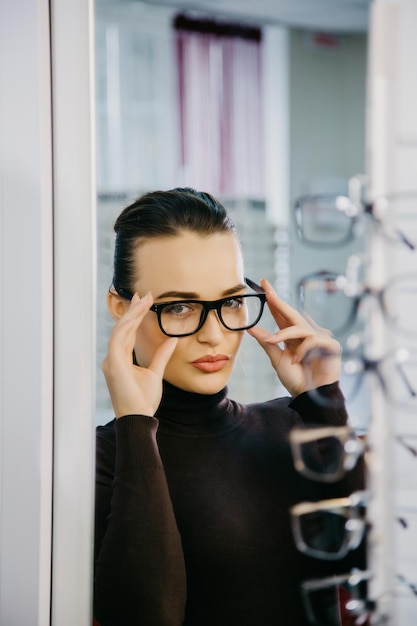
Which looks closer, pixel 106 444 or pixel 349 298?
pixel 349 298

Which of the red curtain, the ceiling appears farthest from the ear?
the red curtain

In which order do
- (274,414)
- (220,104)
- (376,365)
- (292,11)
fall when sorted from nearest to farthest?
(376,365) < (274,414) < (292,11) < (220,104)

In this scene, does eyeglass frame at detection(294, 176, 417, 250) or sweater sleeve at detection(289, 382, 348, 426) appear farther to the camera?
sweater sleeve at detection(289, 382, 348, 426)

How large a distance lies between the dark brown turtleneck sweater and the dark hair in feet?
0.51

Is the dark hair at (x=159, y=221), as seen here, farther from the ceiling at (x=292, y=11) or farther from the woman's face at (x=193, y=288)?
the ceiling at (x=292, y=11)

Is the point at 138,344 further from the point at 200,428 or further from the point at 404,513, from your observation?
the point at 404,513

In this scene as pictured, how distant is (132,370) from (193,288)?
0.12 metres

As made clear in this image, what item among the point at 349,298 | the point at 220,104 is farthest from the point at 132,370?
the point at 220,104

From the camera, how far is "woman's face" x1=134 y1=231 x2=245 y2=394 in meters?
0.80

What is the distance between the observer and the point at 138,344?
827 millimetres

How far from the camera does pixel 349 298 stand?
631 millimetres

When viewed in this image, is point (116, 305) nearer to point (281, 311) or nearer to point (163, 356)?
point (163, 356)

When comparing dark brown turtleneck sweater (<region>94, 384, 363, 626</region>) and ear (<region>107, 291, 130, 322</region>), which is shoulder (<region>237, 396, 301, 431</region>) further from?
ear (<region>107, 291, 130, 322</region>)

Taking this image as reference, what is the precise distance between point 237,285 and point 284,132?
257 cm
